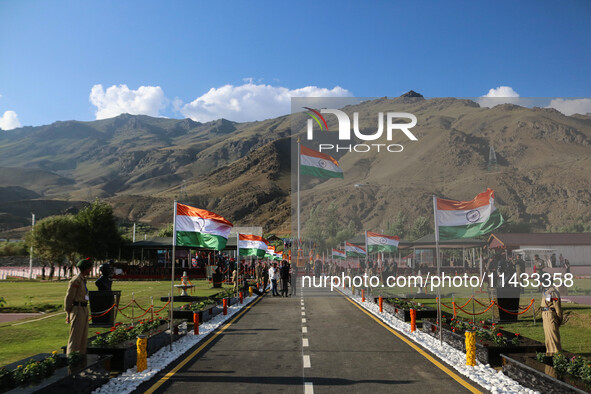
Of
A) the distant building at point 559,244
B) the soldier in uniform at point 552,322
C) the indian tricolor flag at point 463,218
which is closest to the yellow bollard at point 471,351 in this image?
the soldier in uniform at point 552,322

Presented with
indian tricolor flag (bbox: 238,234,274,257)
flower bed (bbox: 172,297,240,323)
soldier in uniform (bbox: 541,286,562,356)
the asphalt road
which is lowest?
the asphalt road

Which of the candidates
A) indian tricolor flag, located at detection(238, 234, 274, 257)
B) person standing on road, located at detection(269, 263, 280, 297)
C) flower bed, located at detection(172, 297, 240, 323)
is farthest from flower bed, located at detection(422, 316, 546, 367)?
indian tricolor flag, located at detection(238, 234, 274, 257)

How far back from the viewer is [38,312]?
18453 millimetres

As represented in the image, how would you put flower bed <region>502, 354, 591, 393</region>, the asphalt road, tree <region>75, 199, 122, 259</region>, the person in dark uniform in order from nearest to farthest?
flower bed <region>502, 354, 591, 393</region>
the asphalt road
the person in dark uniform
tree <region>75, 199, 122, 259</region>

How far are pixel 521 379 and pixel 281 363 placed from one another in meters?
4.31

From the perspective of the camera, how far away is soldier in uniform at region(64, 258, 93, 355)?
799cm

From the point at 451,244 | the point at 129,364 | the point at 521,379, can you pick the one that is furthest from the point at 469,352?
the point at 451,244

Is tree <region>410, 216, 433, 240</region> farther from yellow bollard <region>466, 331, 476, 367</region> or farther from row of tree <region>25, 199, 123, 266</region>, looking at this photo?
yellow bollard <region>466, 331, 476, 367</region>

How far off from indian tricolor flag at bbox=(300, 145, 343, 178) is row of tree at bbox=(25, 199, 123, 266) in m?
32.5

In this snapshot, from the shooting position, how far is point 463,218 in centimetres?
1217

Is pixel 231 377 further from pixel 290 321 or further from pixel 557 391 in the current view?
pixel 290 321

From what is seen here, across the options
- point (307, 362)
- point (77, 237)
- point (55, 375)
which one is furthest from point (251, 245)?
point (77, 237)

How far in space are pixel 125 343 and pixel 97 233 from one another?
169ft

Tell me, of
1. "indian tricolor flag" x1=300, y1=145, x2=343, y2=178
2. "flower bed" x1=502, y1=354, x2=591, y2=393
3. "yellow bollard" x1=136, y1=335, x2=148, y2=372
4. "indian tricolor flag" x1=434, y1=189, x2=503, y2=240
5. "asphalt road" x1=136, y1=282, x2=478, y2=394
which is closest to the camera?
"flower bed" x1=502, y1=354, x2=591, y2=393
